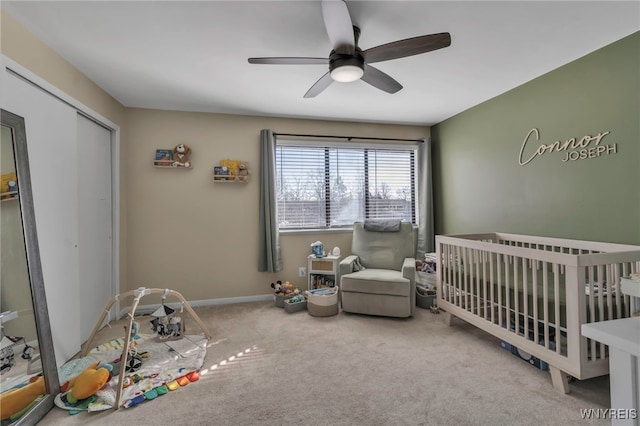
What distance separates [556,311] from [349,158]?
112 inches

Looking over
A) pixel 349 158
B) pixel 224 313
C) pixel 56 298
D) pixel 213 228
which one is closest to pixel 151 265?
pixel 213 228

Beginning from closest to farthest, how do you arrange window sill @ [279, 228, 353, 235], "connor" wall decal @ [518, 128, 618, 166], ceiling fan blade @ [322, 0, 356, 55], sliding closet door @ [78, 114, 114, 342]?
ceiling fan blade @ [322, 0, 356, 55]
"connor" wall decal @ [518, 128, 618, 166]
sliding closet door @ [78, 114, 114, 342]
window sill @ [279, 228, 353, 235]

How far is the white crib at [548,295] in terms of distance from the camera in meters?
1.69

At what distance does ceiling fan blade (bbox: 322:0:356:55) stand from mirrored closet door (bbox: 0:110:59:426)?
71.9 inches

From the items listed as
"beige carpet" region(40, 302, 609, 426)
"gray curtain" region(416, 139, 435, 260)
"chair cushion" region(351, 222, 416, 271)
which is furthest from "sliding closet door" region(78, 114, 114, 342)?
"gray curtain" region(416, 139, 435, 260)

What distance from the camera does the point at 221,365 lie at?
7.05 feet

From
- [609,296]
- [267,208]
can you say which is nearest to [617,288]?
[609,296]

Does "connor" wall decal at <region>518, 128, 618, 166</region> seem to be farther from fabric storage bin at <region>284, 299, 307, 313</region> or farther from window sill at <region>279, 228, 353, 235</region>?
fabric storage bin at <region>284, 299, 307, 313</region>

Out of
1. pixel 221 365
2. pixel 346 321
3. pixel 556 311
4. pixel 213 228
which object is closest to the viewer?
pixel 556 311

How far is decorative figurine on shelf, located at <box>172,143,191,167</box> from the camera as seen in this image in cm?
337

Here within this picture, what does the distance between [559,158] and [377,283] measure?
1.93 m

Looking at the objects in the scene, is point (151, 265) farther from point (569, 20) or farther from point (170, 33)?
point (569, 20)

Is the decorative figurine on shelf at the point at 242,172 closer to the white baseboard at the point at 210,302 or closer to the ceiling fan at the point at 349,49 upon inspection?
the white baseboard at the point at 210,302

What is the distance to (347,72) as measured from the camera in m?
1.83
